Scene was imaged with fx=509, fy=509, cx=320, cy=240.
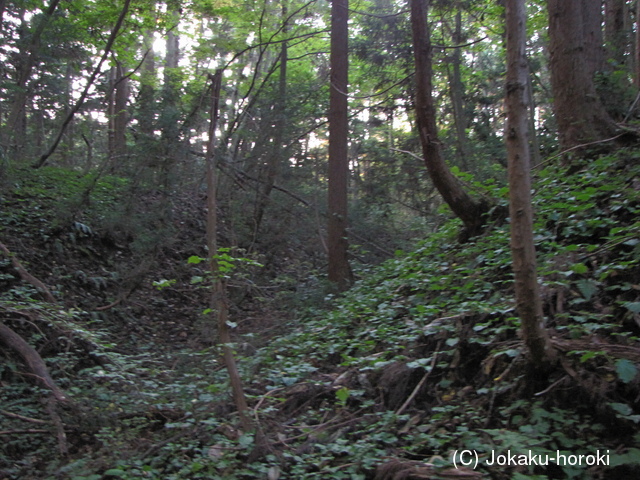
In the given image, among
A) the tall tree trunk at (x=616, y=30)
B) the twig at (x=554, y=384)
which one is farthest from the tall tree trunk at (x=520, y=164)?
the tall tree trunk at (x=616, y=30)

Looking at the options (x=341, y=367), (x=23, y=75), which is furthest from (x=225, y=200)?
(x=341, y=367)

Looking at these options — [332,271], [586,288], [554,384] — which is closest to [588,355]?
[554,384]

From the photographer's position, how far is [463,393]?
4441 mm

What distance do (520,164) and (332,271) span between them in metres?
7.16

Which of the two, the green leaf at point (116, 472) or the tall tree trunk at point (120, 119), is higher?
the tall tree trunk at point (120, 119)

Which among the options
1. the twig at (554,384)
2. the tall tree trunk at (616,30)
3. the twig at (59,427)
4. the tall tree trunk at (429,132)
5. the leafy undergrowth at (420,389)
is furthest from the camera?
the tall tree trunk at (616,30)

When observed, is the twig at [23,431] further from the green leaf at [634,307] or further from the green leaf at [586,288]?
the green leaf at [634,307]

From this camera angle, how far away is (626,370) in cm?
339

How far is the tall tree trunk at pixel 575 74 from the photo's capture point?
23.5 feet

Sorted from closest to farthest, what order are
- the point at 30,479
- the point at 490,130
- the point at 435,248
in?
the point at 30,479
the point at 435,248
the point at 490,130

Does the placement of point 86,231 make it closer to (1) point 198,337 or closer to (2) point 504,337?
(1) point 198,337

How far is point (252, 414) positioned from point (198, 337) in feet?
13.1

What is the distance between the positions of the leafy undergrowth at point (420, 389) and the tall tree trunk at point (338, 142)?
376 cm

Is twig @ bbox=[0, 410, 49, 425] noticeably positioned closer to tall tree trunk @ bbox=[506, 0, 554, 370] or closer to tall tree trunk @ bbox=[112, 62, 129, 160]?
tall tree trunk @ bbox=[506, 0, 554, 370]
